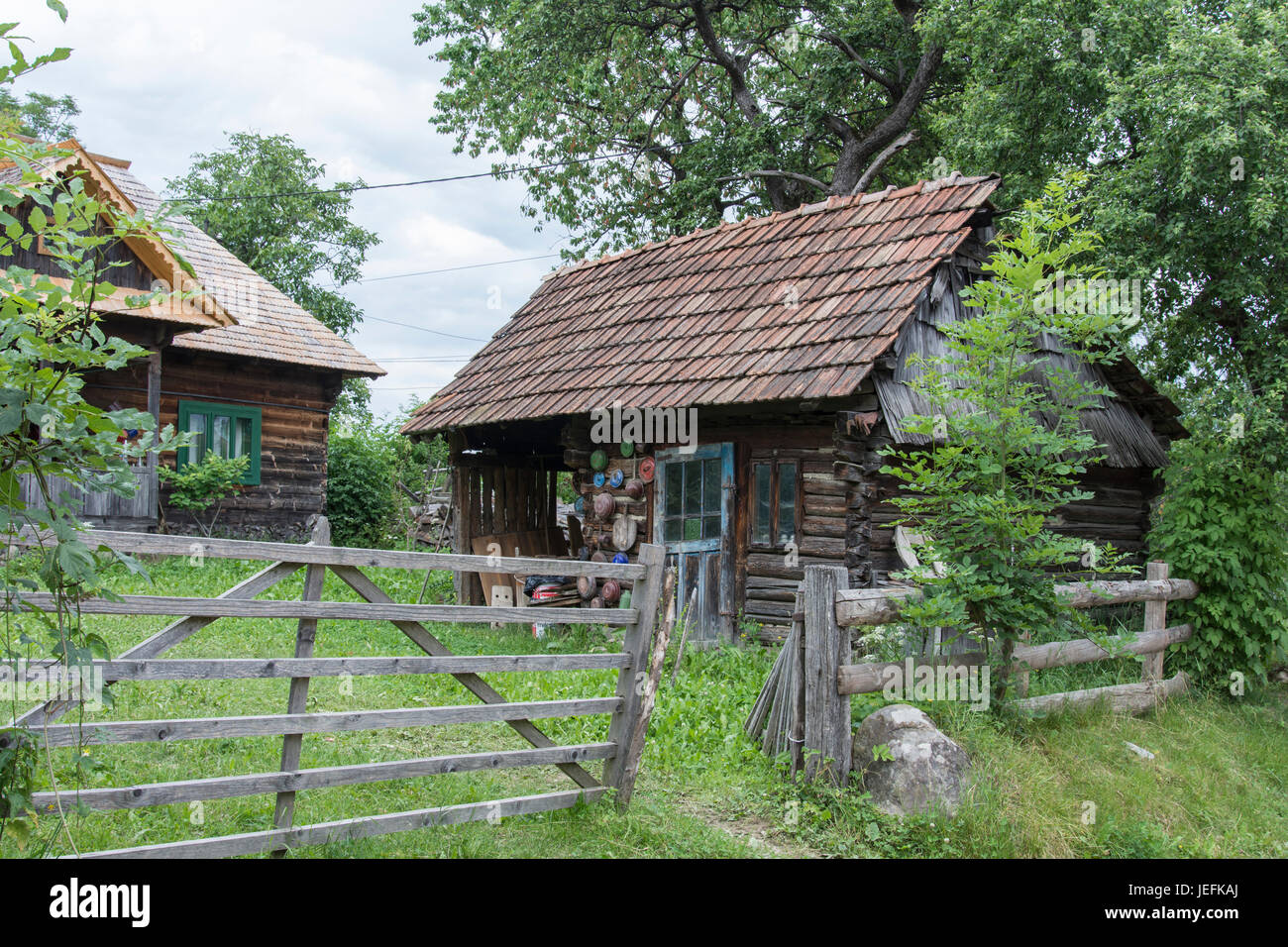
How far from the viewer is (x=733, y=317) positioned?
10953mm

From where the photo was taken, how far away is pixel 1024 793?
5.35m

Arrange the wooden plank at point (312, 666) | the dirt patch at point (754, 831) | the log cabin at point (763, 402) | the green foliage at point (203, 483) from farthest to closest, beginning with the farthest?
the green foliage at point (203, 483) → the log cabin at point (763, 402) → the dirt patch at point (754, 831) → the wooden plank at point (312, 666)

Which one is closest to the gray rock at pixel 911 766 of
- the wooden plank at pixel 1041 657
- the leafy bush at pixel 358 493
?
the wooden plank at pixel 1041 657

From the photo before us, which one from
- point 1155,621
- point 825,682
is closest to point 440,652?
point 825,682

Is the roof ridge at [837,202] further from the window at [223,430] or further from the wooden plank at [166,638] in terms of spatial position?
the wooden plank at [166,638]

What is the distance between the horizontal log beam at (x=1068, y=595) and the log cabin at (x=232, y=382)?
38.2ft

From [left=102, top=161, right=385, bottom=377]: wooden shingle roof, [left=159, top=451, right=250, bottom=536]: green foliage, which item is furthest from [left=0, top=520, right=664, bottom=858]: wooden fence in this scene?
[left=102, top=161, right=385, bottom=377]: wooden shingle roof

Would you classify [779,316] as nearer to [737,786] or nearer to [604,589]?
[604,589]

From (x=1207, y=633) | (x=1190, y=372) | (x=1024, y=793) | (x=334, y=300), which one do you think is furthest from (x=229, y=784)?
(x=334, y=300)

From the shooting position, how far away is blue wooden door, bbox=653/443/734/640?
10219 mm

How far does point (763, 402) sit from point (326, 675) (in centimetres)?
630

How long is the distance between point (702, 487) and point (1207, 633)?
507 centimetres

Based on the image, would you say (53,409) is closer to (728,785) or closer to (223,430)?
(728,785)

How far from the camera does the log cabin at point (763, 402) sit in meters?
9.11
